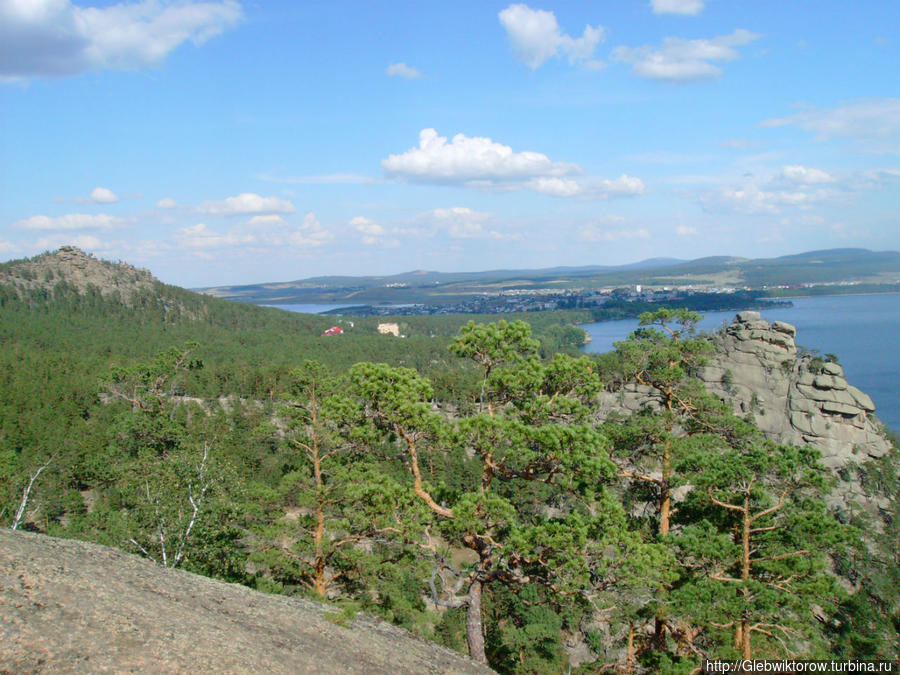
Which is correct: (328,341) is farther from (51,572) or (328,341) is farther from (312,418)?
(51,572)

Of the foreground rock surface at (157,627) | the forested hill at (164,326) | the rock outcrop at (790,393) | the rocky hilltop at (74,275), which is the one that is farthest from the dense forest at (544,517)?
the rocky hilltop at (74,275)

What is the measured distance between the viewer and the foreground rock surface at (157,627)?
5441mm

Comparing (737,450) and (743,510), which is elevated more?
(737,450)

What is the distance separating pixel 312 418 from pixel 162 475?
208 inches

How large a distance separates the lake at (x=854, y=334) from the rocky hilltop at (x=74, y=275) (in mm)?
75543

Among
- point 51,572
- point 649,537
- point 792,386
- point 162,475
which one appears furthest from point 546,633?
point 792,386

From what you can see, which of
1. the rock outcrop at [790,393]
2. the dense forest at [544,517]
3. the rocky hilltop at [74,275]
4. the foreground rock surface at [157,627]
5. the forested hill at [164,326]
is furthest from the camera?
the rocky hilltop at [74,275]

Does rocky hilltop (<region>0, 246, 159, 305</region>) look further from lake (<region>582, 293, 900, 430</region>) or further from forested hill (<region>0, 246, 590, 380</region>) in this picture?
lake (<region>582, 293, 900, 430</region>)

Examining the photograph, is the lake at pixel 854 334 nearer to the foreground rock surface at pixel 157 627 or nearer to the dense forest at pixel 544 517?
the dense forest at pixel 544 517

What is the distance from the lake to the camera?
6341 centimetres

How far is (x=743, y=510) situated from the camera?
10039mm

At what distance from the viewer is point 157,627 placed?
20.0 feet

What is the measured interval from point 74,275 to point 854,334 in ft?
416

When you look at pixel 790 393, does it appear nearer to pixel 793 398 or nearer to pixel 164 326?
pixel 793 398
